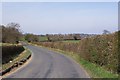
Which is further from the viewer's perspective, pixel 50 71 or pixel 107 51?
pixel 50 71

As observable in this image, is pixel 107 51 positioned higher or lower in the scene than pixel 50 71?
higher

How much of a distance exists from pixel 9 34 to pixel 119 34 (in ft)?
271

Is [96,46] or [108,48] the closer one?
[108,48]

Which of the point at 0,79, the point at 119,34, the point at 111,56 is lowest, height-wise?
the point at 0,79

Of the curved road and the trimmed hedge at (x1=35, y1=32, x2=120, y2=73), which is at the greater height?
the trimmed hedge at (x1=35, y1=32, x2=120, y2=73)

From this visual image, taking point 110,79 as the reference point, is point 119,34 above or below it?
above

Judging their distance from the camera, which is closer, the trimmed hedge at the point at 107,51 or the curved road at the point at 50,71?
the trimmed hedge at the point at 107,51

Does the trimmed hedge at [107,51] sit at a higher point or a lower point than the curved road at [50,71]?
higher

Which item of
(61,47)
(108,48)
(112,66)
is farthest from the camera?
(61,47)

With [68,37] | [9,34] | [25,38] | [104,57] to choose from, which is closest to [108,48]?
[104,57]

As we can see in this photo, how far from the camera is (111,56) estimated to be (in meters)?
18.2

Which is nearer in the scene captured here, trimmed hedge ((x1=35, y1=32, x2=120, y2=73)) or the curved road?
trimmed hedge ((x1=35, y1=32, x2=120, y2=73))

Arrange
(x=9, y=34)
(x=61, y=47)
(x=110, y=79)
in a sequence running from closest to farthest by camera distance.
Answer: (x=110, y=79), (x=61, y=47), (x=9, y=34)

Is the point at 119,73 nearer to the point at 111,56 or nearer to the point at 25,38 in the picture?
the point at 111,56
